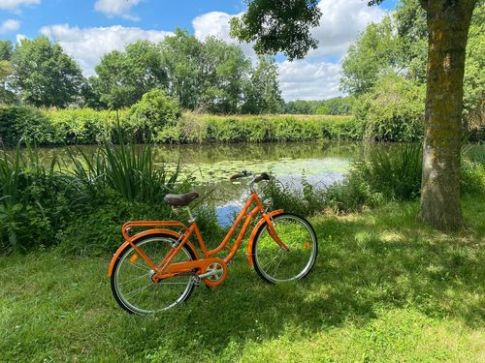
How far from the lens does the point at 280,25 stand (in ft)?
22.8

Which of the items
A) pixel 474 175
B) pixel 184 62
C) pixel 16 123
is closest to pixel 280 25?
pixel 474 175

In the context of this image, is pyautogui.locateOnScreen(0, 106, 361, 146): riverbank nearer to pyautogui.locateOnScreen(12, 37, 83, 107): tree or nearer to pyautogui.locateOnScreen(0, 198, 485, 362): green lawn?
pyautogui.locateOnScreen(0, 198, 485, 362): green lawn

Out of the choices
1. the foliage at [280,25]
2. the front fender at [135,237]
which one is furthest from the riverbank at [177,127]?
the front fender at [135,237]

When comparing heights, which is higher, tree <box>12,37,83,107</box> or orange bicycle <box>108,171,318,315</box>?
tree <box>12,37,83,107</box>

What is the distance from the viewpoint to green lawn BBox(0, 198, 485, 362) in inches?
94.6

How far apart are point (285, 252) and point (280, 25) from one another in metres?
4.89

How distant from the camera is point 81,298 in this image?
10.2 ft

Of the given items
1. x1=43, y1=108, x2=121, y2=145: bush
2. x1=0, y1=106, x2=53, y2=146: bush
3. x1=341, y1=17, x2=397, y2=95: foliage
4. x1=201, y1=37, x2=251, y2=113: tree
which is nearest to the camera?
x1=0, y1=106, x2=53, y2=146: bush

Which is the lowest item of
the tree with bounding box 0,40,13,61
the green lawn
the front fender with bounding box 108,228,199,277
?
the green lawn

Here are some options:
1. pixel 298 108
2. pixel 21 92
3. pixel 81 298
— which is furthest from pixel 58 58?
pixel 81 298

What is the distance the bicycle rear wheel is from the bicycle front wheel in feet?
2.18

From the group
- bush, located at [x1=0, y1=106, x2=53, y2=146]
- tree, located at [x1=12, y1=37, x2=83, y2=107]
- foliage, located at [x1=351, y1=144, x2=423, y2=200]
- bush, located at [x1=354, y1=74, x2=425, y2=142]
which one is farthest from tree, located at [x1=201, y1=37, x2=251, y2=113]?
foliage, located at [x1=351, y1=144, x2=423, y2=200]

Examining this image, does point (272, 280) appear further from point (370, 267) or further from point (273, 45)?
point (273, 45)

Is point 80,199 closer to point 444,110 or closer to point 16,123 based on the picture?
point 444,110
